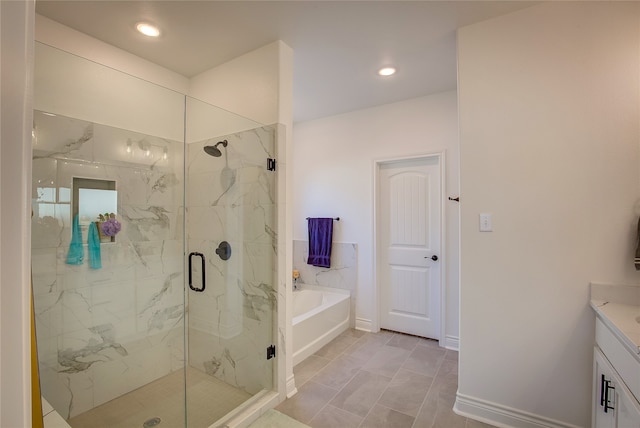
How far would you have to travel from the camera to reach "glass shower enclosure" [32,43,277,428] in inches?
72.4

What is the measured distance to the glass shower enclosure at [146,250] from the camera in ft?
6.03

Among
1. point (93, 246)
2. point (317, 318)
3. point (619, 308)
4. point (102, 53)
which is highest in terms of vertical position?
point (102, 53)

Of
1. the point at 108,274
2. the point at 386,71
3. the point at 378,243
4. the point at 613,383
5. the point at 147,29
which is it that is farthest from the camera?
the point at 378,243

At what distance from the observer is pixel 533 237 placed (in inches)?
69.2

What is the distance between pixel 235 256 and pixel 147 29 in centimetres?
169

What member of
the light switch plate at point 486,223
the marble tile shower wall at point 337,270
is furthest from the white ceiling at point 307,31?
the marble tile shower wall at point 337,270

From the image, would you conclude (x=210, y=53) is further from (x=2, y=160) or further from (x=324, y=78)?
(x=2, y=160)

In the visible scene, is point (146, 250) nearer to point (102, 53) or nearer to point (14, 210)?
point (102, 53)

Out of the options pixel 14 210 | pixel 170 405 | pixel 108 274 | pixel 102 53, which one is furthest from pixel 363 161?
pixel 14 210

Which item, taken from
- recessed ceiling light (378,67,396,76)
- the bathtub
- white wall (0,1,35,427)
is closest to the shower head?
recessed ceiling light (378,67,396,76)

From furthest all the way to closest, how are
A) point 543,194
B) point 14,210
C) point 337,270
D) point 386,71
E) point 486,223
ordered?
1. point 337,270
2. point 386,71
3. point 486,223
4. point 543,194
5. point 14,210

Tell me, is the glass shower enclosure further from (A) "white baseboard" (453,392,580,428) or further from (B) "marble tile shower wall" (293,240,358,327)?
(B) "marble tile shower wall" (293,240,358,327)

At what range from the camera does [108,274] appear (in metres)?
2.11

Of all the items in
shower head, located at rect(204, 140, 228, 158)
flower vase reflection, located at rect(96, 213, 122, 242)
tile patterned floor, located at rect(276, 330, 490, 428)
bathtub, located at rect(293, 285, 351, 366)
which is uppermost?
shower head, located at rect(204, 140, 228, 158)
